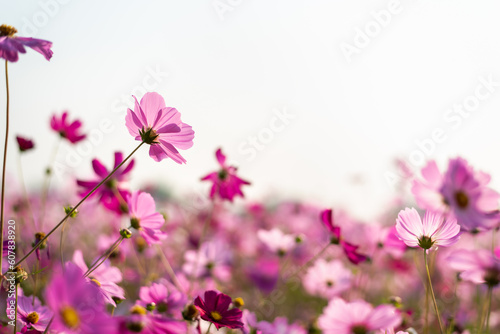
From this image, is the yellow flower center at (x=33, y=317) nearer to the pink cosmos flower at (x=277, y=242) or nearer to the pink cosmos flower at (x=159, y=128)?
the pink cosmos flower at (x=159, y=128)

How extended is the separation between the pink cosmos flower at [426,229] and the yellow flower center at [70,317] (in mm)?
499

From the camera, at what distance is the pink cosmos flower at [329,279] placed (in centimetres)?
152

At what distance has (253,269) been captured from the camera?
1.87m

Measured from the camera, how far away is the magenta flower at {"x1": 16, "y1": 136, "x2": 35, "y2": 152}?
1175 millimetres

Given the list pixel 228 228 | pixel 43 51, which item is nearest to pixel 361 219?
pixel 228 228

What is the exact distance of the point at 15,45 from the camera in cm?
71

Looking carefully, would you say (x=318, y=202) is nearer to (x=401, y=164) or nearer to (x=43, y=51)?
(x=401, y=164)

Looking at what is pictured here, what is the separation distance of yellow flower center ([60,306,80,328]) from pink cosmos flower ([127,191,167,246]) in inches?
14.9

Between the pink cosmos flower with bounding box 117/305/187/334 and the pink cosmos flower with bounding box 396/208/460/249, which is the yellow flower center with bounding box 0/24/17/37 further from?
the pink cosmos flower with bounding box 396/208/460/249

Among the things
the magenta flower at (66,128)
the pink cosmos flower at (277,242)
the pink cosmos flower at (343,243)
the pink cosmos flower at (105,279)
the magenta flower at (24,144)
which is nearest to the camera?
the pink cosmos flower at (105,279)

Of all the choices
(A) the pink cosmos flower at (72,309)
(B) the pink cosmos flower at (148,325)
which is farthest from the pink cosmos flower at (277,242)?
(A) the pink cosmos flower at (72,309)

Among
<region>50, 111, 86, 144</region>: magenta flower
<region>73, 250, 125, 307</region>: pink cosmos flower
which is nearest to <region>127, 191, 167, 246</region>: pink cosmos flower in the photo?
<region>73, 250, 125, 307</region>: pink cosmos flower

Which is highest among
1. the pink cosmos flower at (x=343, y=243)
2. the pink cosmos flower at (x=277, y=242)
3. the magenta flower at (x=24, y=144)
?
the pink cosmos flower at (x=343, y=243)

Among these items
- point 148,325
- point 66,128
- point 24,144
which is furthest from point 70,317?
point 66,128
